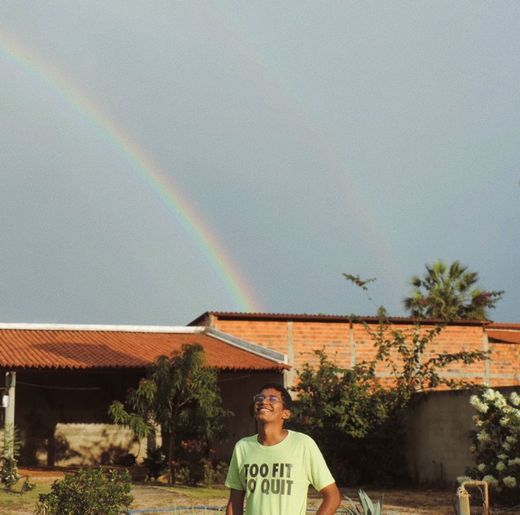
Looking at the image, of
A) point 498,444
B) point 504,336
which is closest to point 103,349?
point 498,444

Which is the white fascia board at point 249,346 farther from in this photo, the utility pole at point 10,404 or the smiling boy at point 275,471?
the smiling boy at point 275,471

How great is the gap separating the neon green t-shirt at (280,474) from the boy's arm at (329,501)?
4cm

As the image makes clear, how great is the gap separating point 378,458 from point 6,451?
8589mm

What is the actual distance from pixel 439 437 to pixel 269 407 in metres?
15.4

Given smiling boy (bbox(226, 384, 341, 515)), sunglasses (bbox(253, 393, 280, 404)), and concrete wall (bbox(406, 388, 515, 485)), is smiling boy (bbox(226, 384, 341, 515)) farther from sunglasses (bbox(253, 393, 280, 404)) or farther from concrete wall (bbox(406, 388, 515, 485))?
concrete wall (bbox(406, 388, 515, 485))

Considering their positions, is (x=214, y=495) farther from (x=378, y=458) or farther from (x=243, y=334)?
(x=243, y=334)

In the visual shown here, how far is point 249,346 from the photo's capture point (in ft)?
86.1

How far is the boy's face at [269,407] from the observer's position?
462 cm

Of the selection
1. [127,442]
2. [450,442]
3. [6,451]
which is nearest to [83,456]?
[127,442]

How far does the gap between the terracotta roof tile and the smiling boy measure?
18.0 metres

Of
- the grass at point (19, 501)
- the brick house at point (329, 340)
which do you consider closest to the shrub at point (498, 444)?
the grass at point (19, 501)

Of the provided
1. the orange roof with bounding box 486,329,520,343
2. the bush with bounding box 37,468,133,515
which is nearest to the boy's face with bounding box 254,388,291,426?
the bush with bounding box 37,468,133,515

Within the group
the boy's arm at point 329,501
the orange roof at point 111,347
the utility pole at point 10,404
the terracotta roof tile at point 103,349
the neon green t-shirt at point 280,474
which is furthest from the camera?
the orange roof at point 111,347

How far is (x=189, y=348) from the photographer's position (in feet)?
61.2
